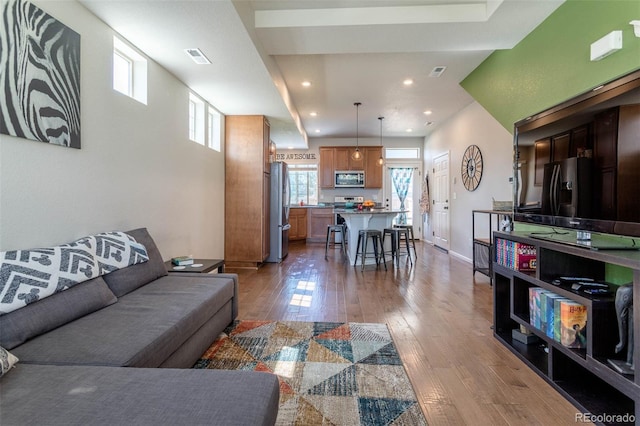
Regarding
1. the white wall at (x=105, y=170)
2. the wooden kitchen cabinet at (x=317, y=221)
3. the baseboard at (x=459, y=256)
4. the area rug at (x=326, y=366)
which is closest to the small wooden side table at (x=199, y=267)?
the white wall at (x=105, y=170)

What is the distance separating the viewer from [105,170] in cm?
234

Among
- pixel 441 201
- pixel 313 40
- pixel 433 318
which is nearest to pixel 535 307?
pixel 433 318

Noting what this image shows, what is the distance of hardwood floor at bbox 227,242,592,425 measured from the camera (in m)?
1.56

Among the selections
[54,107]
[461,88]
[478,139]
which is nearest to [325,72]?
[461,88]

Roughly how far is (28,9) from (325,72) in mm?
3071

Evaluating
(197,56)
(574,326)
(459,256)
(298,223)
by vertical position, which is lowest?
(459,256)

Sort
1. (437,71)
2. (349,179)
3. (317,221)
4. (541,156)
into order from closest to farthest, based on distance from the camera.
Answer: (541,156), (437,71), (317,221), (349,179)

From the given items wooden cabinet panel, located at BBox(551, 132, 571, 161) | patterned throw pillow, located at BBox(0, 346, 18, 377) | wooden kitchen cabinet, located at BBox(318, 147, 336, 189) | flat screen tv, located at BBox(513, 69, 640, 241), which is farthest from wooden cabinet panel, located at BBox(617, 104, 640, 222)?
wooden kitchen cabinet, located at BBox(318, 147, 336, 189)

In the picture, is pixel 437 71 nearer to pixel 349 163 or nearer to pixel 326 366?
pixel 326 366

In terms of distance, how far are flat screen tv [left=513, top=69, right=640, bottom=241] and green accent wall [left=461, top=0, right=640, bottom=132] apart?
0.97ft

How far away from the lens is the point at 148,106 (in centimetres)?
288

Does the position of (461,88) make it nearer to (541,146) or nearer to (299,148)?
(541,146)

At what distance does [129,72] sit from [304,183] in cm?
601

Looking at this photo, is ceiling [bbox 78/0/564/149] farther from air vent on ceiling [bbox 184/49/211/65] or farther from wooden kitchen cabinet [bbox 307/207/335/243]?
wooden kitchen cabinet [bbox 307/207/335/243]
